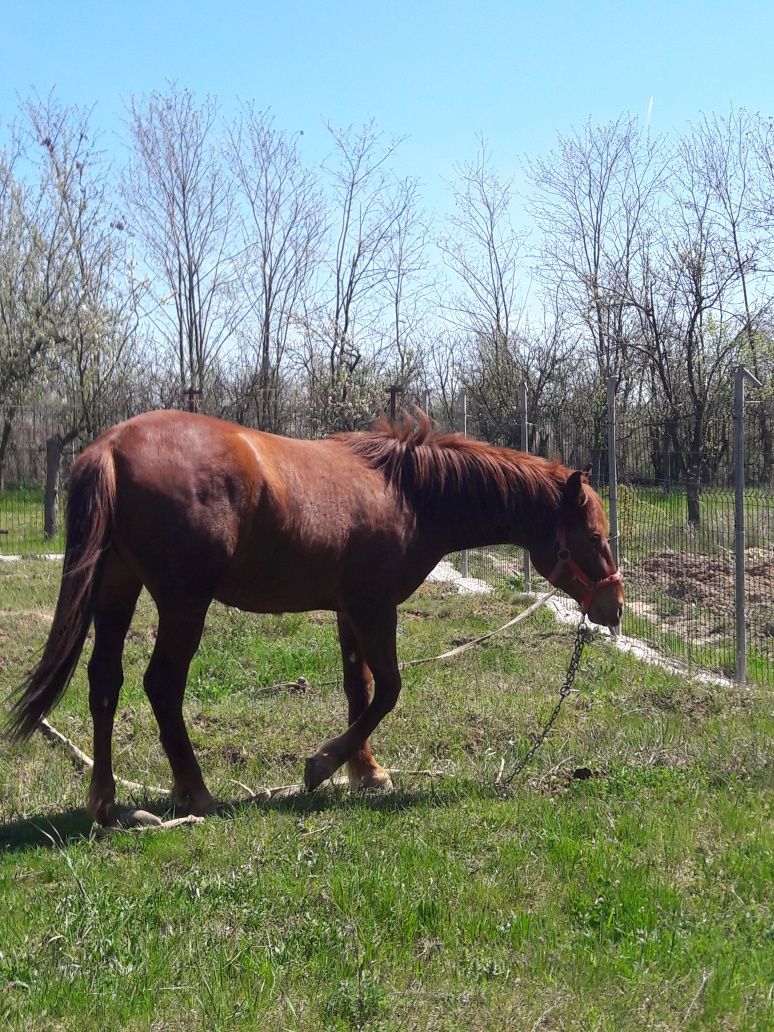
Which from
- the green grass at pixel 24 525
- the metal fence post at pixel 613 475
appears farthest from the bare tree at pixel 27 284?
the metal fence post at pixel 613 475

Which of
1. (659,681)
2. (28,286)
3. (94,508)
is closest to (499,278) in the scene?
(28,286)

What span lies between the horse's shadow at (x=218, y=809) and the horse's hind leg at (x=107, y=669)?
15cm

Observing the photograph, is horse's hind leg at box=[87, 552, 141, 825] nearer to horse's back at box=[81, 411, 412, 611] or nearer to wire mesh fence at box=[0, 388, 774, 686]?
horse's back at box=[81, 411, 412, 611]

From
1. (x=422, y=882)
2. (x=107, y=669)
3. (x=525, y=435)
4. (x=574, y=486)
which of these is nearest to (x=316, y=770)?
(x=107, y=669)

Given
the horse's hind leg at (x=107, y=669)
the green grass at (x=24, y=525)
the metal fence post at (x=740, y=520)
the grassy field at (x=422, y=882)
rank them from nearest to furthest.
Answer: the grassy field at (x=422, y=882) → the horse's hind leg at (x=107, y=669) → the metal fence post at (x=740, y=520) → the green grass at (x=24, y=525)

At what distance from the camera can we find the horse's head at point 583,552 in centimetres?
531

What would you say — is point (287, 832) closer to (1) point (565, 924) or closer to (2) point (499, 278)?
(1) point (565, 924)

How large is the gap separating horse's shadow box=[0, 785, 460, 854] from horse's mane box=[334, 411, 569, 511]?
165cm

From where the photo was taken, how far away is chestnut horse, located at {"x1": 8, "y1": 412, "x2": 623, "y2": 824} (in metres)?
4.10

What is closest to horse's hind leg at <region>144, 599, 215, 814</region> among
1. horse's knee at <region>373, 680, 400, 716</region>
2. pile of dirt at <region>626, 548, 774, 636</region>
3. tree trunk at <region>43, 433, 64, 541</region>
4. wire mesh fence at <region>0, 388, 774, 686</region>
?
horse's knee at <region>373, 680, 400, 716</region>

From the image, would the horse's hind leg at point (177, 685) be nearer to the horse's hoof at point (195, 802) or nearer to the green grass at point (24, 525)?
the horse's hoof at point (195, 802)

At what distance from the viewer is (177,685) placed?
436cm

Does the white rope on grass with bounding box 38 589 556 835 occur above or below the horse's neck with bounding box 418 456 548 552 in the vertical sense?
below

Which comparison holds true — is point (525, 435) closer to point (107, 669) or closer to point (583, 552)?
point (583, 552)
